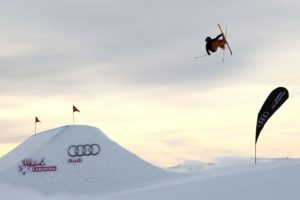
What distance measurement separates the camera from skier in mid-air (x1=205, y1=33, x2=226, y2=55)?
2605 cm

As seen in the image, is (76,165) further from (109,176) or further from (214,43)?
(214,43)

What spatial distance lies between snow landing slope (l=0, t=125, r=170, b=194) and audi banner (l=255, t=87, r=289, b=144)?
4908mm

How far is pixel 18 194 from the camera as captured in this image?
2514 centimetres

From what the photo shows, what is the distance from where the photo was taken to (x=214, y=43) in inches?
1038

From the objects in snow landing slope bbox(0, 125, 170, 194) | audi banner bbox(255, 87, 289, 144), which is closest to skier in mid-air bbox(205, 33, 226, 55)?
audi banner bbox(255, 87, 289, 144)

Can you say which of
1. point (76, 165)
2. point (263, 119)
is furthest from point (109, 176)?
point (263, 119)

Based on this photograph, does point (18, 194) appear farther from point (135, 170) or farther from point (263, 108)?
point (263, 108)

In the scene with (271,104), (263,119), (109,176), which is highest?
(271,104)

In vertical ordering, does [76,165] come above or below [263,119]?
below

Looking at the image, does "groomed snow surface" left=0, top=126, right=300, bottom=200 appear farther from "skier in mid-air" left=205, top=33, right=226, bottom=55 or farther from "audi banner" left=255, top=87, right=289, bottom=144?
"skier in mid-air" left=205, top=33, right=226, bottom=55

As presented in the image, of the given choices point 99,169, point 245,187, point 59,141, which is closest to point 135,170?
point 99,169

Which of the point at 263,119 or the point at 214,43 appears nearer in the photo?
the point at 214,43

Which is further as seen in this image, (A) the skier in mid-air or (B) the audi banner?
(B) the audi banner

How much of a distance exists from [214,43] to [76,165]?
7725 millimetres
